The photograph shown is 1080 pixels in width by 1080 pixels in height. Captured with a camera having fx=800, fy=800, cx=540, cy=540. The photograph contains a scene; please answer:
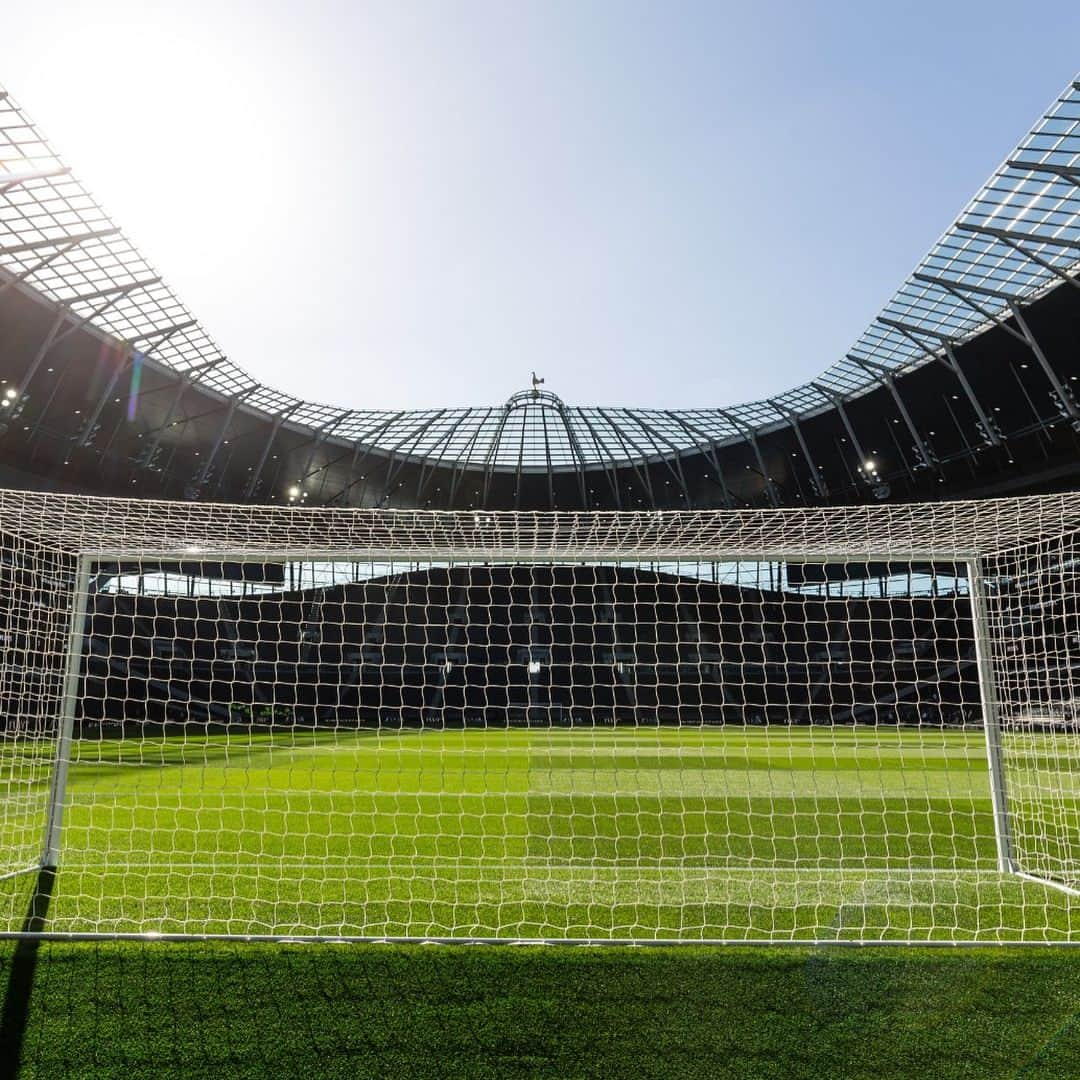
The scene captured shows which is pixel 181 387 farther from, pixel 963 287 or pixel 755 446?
pixel 963 287

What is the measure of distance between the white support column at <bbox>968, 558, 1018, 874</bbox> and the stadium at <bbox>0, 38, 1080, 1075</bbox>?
3cm

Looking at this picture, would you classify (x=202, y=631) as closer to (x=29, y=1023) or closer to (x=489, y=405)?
(x=489, y=405)

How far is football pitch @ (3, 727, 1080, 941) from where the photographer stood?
4.89 m

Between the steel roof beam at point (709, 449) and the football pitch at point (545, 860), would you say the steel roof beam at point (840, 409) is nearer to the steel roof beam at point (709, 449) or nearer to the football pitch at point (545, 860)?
the steel roof beam at point (709, 449)

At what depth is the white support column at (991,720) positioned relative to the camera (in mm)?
6199

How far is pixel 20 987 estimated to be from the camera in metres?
3.79

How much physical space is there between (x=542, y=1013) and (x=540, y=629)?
35388mm

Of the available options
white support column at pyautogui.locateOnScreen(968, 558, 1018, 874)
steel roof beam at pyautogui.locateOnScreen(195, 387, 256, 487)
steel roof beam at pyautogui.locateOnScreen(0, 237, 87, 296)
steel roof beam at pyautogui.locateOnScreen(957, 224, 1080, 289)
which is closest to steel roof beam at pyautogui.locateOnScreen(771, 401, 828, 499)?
steel roof beam at pyautogui.locateOnScreen(957, 224, 1080, 289)

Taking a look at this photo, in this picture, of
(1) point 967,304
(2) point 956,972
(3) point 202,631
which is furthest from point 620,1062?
(3) point 202,631

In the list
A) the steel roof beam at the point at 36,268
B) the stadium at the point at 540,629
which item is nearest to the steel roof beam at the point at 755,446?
the stadium at the point at 540,629

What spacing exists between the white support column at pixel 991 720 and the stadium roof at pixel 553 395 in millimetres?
16951

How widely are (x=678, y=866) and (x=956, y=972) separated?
8.77 feet

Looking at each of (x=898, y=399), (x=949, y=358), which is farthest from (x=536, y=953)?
(x=898, y=399)

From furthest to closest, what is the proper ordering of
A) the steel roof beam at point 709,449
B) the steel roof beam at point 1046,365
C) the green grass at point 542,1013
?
the steel roof beam at point 709,449 → the steel roof beam at point 1046,365 → the green grass at point 542,1013
